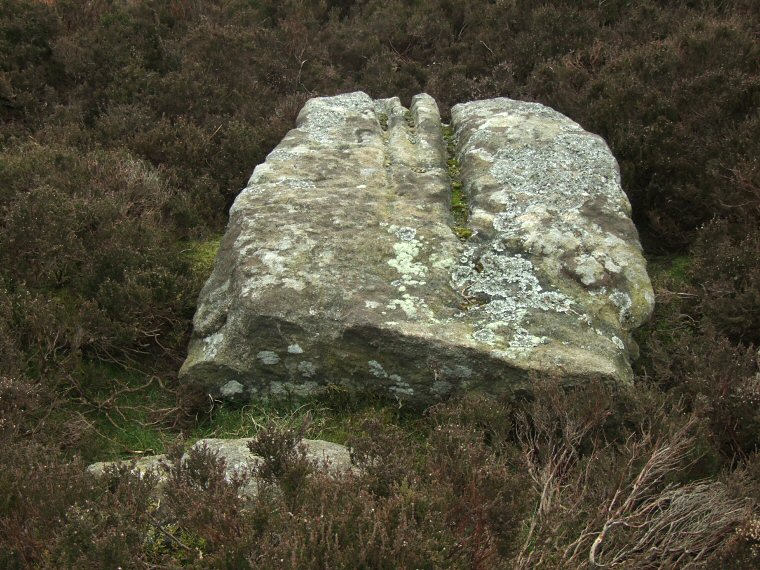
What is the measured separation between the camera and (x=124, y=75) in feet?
27.5

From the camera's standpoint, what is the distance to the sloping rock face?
448 cm

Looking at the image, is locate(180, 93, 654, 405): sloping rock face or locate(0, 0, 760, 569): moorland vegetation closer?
locate(0, 0, 760, 569): moorland vegetation

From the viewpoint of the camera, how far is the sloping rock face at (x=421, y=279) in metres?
4.48

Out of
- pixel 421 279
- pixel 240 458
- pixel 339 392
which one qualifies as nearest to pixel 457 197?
pixel 421 279

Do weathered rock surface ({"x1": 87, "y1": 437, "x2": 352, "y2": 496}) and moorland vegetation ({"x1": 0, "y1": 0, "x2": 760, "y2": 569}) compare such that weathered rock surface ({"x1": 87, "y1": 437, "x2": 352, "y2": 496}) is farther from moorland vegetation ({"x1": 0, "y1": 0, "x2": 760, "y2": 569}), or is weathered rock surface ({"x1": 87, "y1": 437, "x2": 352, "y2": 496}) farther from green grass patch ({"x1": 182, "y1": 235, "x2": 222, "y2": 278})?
green grass patch ({"x1": 182, "y1": 235, "x2": 222, "y2": 278})

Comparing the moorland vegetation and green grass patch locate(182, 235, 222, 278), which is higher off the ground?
the moorland vegetation

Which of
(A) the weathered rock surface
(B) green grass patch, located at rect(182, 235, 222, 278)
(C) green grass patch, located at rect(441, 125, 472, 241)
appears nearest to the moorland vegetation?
(B) green grass patch, located at rect(182, 235, 222, 278)

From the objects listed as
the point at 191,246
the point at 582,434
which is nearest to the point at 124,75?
the point at 191,246

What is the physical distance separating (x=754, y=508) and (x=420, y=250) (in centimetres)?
253

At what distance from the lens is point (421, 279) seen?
191 inches

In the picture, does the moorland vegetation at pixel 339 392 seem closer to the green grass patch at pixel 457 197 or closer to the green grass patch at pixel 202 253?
the green grass patch at pixel 202 253

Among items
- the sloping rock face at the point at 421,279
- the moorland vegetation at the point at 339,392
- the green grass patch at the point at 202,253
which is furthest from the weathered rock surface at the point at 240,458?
the green grass patch at the point at 202,253

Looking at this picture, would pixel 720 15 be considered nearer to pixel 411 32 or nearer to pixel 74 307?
pixel 411 32

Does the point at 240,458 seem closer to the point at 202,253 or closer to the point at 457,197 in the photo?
the point at 202,253
